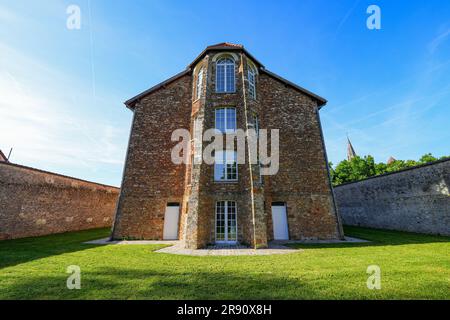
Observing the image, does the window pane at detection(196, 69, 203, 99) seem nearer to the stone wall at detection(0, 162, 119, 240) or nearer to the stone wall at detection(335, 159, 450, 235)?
the stone wall at detection(0, 162, 119, 240)

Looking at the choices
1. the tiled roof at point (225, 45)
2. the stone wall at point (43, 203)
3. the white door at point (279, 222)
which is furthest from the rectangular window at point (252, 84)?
the stone wall at point (43, 203)

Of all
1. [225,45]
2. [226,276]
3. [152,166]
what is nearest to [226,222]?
[226,276]

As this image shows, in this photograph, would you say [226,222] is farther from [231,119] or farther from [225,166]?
[231,119]

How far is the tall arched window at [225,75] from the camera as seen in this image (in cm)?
1214

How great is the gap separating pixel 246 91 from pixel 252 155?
4.02 metres

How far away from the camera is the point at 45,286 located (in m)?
4.27

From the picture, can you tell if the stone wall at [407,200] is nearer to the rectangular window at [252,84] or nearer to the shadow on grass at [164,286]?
the rectangular window at [252,84]

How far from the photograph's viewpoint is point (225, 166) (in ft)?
35.9

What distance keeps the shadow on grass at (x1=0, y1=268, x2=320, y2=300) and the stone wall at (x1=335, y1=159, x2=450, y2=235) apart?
13.6 metres

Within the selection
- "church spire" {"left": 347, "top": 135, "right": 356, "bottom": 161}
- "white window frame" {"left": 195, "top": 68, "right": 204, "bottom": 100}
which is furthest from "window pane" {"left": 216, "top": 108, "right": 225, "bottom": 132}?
"church spire" {"left": 347, "top": 135, "right": 356, "bottom": 161}

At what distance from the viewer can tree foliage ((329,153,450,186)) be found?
31141mm

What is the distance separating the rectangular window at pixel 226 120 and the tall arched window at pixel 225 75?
1.41 meters
